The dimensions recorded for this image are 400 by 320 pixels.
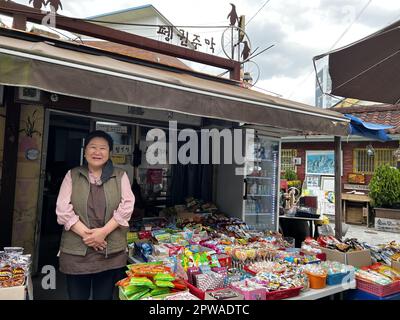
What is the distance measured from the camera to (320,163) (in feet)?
42.0

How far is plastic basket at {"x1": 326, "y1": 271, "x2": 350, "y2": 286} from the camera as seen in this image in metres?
2.79

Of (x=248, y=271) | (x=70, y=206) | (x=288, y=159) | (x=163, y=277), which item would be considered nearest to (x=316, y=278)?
(x=248, y=271)

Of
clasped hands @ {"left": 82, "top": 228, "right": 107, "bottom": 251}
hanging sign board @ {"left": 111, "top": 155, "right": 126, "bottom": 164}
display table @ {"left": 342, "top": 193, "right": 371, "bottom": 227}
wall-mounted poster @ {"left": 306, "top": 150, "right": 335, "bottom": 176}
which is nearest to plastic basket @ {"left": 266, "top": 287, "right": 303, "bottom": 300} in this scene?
clasped hands @ {"left": 82, "top": 228, "right": 107, "bottom": 251}

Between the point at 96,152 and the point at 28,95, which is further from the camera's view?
the point at 28,95

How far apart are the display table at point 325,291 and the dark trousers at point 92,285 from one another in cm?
153

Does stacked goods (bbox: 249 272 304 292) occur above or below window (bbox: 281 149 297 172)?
below

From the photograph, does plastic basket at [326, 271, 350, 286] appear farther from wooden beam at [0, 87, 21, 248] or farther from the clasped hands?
wooden beam at [0, 87, 21, 248]

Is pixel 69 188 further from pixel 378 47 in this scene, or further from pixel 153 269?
pixel 378 47

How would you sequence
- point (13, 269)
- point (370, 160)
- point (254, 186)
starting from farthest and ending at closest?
1. point (370, 160)
2. point (254, 186)
3. point (13, 269)

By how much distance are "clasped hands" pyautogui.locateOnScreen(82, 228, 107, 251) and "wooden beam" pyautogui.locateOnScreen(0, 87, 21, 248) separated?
186 centimetres

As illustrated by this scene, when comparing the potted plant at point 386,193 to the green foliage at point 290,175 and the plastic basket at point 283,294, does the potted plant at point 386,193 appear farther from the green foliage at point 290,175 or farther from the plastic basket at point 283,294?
the plastic basket at point 283,294

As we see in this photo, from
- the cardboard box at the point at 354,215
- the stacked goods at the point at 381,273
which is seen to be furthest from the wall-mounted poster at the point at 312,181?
the stacked goods at the point at 381,273

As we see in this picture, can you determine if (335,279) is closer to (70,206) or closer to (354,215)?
(70,206)

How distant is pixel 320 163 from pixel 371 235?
180 inches
